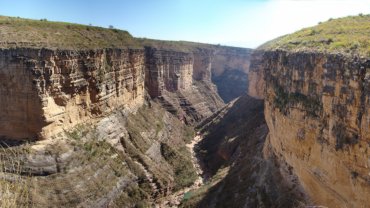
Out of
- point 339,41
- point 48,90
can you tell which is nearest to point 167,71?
point 48,90

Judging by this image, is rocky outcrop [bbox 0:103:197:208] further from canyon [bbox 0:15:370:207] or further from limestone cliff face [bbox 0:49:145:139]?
limestone cliff face [bbox 0:49:145:139]

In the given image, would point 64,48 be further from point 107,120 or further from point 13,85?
point 107,120

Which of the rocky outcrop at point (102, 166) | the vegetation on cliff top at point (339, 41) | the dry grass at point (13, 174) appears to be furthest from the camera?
the rocky outcrop at point (102, 166)

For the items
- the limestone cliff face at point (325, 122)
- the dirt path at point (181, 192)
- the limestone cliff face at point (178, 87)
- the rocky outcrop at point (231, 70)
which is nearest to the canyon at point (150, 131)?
the limestone cliff face at point (325, 122)

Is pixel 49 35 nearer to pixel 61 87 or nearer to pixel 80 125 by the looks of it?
pixel 61 87

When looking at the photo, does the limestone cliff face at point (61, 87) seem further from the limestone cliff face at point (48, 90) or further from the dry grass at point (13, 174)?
the dry grass at point (13, 174)
